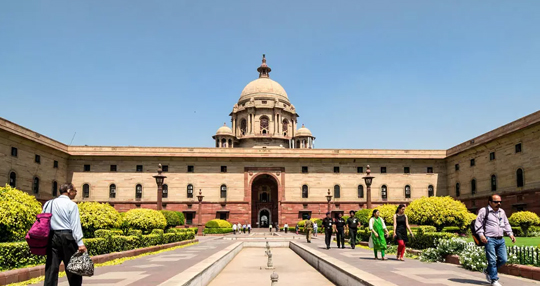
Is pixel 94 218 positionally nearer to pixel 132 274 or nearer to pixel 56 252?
pixel 132 274

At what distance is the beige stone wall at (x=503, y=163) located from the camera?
32.2m

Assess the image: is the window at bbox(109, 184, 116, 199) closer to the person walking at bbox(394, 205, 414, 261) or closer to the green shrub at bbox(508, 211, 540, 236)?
the green shrub at bbox(508, 211, 540, 236)

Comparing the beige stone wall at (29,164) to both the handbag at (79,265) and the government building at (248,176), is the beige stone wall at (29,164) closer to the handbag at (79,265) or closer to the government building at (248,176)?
the government building at (248,176)

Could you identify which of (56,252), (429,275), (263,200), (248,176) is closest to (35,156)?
(248,176)

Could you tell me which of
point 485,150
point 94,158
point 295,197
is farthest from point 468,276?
point 94,158

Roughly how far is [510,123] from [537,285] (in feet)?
102

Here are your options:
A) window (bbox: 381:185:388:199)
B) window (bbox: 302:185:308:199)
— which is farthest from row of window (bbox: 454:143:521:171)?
window (bbox: 302:185:308:199)

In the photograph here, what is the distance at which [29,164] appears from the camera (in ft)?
128

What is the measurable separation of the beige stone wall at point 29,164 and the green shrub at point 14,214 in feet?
85.3

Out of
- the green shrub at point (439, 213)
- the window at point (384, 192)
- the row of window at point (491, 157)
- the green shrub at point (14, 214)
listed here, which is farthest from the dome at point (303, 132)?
the green shrub at point (14, 214)

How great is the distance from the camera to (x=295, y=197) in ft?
163

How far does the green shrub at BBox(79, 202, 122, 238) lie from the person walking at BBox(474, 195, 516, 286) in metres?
12.9

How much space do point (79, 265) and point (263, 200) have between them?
5464cm

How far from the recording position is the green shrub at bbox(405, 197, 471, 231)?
20297mm
